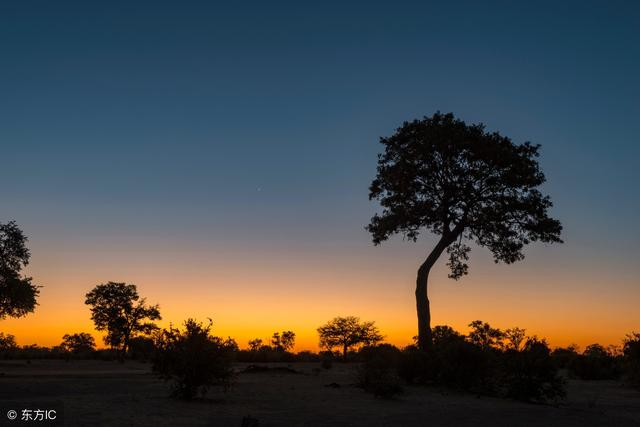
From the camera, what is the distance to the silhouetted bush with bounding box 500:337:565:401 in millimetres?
21141

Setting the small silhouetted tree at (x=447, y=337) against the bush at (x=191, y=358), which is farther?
the small silhouetted tree at (x=447, y=337)

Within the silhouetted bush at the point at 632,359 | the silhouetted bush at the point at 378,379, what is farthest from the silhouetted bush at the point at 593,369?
the silhouetted bush at the point at 378,379

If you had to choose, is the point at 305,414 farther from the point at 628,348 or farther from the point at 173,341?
the point at 628,348

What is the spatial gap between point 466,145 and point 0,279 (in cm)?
3415

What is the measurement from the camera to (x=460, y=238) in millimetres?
31328

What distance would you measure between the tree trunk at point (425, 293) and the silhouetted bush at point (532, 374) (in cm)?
620

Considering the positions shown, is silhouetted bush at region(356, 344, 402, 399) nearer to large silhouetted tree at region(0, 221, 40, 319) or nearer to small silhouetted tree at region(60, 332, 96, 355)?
large silhouetted tree at region(0, 221, 40, 319)

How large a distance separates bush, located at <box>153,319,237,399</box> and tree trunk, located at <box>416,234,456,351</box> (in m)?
13.1

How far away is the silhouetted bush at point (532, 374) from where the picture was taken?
21.1 metres

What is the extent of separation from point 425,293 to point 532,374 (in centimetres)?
869

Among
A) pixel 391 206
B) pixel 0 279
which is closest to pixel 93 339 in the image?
pixel 0 279

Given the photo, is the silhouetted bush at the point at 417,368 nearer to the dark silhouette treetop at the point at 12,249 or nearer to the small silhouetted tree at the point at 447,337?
the small silhouetted tree at the point at 447,337

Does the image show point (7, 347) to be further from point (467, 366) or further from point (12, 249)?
point (467, 366)

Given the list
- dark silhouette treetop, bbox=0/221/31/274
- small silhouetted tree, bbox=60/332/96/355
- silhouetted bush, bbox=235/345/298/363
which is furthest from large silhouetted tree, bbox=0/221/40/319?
small silhouetted tree, bbox=60/332/96/355
